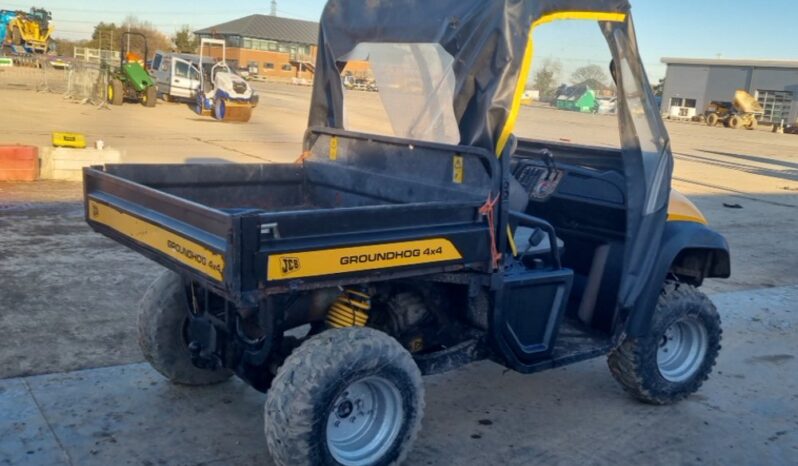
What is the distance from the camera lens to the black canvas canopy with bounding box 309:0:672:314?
12.7ft

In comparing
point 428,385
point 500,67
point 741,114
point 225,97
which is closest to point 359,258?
point 500,67

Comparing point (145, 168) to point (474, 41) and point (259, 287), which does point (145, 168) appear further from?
point (474, 41)

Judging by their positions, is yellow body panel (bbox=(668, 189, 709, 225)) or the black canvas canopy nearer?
the black canvas canopy

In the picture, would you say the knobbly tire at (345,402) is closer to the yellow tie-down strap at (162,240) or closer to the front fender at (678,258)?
the yellow tie-down strap at (162,240)

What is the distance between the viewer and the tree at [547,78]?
4.34 metres

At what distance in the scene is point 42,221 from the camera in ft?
29.0

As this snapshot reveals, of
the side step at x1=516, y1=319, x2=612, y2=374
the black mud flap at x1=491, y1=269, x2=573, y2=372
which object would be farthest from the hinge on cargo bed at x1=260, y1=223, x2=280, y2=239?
the side step at x1=516, y1=319, x2=612, y2=374

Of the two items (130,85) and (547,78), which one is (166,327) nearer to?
(547,78)

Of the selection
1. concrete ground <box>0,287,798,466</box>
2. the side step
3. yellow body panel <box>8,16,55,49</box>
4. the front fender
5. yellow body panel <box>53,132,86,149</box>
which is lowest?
concrete ground <box>0,287,798,466</box>

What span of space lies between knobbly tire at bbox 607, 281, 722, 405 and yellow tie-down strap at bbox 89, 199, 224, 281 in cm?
257

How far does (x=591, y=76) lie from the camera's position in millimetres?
4574

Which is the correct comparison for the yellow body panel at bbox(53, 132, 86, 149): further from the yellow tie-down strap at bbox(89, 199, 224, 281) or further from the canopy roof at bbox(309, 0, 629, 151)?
the canopy roof at bbox(309, 0, 629, 151)

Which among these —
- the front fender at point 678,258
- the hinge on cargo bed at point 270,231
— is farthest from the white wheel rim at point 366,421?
the front fender at point 678,258

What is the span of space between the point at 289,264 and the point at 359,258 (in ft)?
1.07
